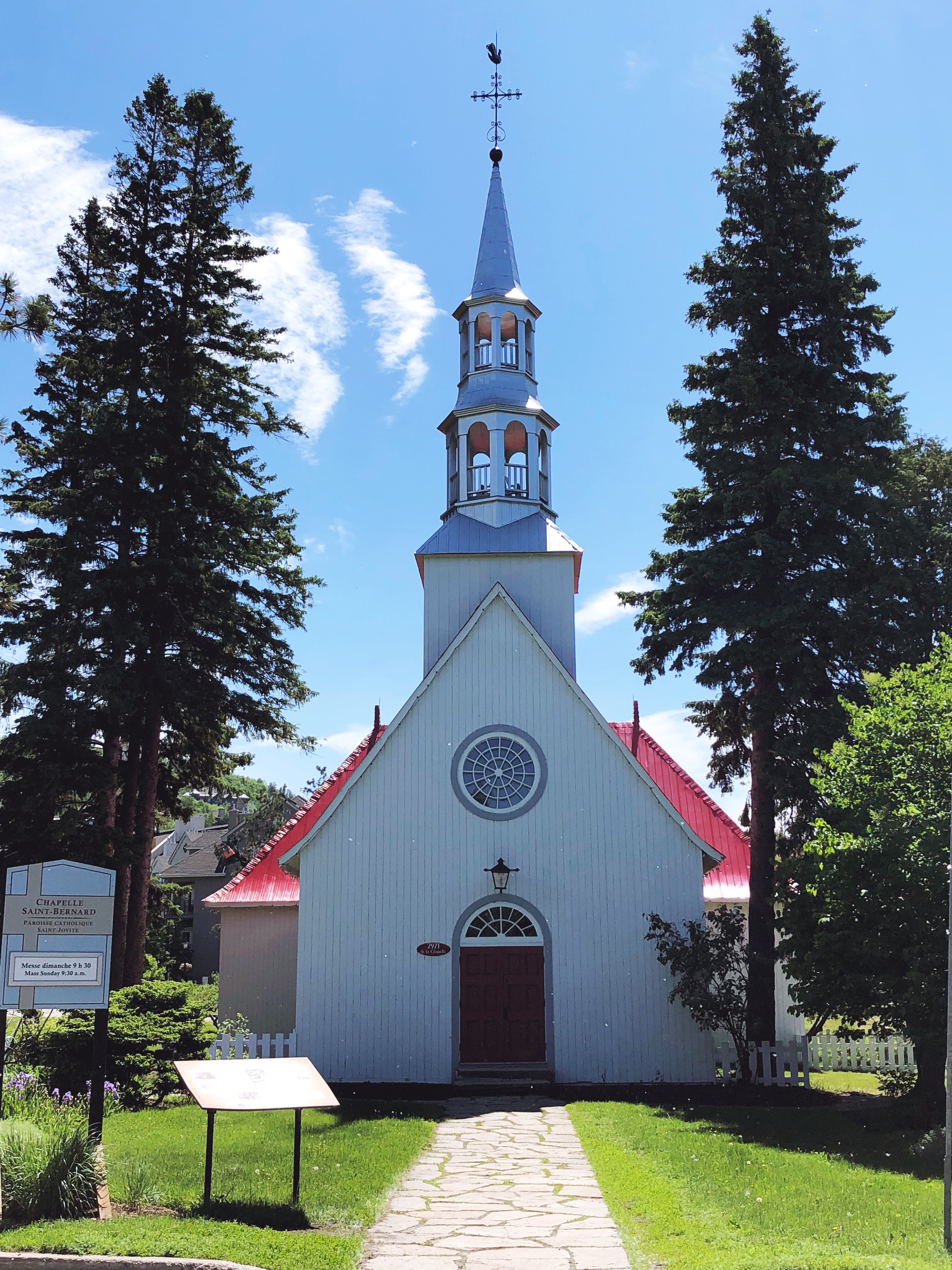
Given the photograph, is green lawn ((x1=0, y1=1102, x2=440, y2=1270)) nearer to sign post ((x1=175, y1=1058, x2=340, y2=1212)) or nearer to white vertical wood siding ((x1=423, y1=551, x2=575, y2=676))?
sign post ((x1=175, y1=1058, x2=340, y2=1212))

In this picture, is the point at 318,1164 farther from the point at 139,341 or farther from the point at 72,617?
the point at 139,341

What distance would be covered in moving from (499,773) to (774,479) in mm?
6736

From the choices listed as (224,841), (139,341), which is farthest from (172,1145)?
(224,841)

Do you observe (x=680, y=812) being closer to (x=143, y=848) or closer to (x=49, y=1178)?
(x=143, y=848)

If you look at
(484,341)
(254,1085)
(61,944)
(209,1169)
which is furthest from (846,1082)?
(484,341)

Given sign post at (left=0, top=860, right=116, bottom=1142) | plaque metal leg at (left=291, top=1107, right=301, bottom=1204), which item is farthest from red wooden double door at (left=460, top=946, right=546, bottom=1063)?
sign post at (left=0, top=860, right=116, bottom=1142)

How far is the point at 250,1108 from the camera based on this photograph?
8.03 m

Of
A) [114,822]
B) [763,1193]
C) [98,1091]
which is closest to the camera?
[98,1091]

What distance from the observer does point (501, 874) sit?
17.4m

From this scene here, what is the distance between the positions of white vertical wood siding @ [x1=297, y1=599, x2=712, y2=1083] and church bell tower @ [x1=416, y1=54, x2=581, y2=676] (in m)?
2.09

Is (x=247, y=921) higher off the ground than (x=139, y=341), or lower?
lower

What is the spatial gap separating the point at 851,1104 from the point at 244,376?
691 inches

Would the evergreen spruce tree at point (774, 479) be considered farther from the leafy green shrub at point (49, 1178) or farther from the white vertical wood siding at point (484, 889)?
the leafy green shrub at point (49, 1178)

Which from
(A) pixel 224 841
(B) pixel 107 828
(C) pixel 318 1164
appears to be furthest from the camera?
(A) pixel 224 841
